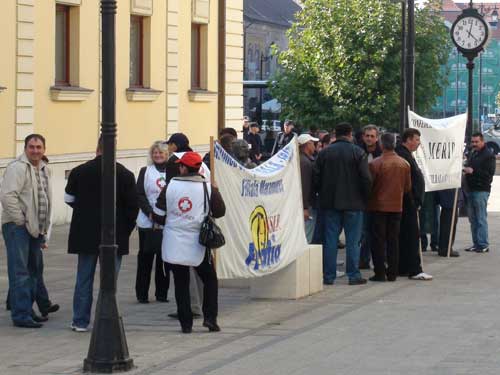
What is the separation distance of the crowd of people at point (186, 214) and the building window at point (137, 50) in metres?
8.97

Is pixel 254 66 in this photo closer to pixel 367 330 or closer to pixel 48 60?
pixel 48 60

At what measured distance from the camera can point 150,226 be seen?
13.5 metres

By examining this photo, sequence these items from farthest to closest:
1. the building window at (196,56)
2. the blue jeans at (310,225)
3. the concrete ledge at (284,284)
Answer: the building window at (196,56), the blue jeans at (310,225), the concrete ledge at (284,284)

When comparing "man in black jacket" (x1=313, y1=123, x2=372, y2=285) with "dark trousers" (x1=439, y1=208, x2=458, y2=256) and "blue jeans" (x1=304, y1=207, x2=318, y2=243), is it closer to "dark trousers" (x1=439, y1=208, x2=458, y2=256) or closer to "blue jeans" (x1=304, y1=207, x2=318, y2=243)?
"blue jeans" (x1=304, y1=207, x2=318, y2=243)

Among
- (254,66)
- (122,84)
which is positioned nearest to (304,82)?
(122,84)

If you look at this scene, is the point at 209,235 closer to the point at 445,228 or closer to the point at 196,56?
the point at 445,228

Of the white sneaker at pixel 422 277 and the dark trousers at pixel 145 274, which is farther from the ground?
the dark trousers at pixel 145 274

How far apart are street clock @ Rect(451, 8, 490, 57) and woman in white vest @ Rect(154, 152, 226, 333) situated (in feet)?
53.7

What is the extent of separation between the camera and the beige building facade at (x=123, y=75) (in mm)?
22375

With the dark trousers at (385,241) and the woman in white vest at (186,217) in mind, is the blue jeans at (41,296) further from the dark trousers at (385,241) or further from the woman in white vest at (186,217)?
the dark trousers at (385,241)

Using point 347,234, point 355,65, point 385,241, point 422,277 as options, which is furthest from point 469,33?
point 355,65

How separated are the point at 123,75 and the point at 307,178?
34.0ft

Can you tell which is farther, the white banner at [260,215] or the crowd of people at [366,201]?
the crowd of people at [366,201]

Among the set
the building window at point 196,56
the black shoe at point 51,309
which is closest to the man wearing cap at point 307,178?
the black shoe at point 51,309
